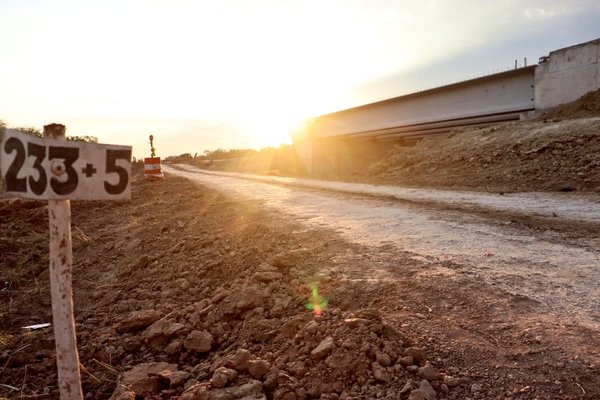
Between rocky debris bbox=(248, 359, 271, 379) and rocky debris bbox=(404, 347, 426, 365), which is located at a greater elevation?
rocky debris bbox=(404, 347, 426, 365)

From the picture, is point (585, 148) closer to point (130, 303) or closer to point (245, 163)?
point (130, 303)

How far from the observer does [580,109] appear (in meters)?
17.6

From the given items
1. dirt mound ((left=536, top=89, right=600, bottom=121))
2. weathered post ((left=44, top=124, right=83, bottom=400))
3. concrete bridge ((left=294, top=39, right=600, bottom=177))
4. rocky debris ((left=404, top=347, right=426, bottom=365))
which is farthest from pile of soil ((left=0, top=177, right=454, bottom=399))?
concrete bridge ((left=294, top=39, right=600, bottom=177))

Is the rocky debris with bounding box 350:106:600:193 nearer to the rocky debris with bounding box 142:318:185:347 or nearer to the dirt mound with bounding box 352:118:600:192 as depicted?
the dirt mound with bounding box 352:118:600:192

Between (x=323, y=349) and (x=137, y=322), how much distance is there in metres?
2.08

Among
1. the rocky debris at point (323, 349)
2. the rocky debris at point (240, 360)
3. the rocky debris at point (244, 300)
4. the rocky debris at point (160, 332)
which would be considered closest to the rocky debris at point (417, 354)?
the rocky debris at point (323, 349)

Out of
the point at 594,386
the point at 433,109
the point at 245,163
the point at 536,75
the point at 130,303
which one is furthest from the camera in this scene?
the point at 245,163

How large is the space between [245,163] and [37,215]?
31.7 meters

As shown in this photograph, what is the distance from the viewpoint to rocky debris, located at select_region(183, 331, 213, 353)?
345 cm

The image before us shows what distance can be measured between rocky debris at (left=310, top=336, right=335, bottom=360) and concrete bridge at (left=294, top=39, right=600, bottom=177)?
20.0 meters

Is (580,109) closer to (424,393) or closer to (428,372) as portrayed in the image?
(428,372)

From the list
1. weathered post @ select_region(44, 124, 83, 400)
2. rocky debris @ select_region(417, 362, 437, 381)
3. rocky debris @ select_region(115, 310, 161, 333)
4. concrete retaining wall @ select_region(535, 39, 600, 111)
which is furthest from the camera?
concrete retaining wall @ select_region(535, 39, 600, 111)

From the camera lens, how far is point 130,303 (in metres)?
4.80

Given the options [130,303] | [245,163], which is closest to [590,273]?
[130,303]
